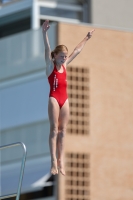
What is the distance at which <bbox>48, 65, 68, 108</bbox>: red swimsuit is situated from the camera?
14469mm

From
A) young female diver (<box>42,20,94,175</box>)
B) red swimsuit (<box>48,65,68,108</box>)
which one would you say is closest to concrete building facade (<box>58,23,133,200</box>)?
young female diver (<box>42,20,94,175</box>)

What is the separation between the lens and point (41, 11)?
3067 cm

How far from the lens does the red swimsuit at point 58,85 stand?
47.5 feet

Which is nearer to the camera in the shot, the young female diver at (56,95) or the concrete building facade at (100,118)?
the young female diver at (56,95)

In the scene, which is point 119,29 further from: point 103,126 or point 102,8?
point 103,126

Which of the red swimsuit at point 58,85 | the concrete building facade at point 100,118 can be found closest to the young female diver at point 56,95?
the red swimsuit at point 58,85

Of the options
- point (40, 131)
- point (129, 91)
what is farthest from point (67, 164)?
point (129, 91)

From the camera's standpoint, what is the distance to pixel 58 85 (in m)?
14.5

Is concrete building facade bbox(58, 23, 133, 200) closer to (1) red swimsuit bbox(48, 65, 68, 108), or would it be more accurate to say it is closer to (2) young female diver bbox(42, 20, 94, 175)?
(2) young female diver bbox(42, 20, 94, 175)

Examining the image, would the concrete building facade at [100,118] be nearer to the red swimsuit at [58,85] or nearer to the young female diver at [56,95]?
the young female diver at [56,95]

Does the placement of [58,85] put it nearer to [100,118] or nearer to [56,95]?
[56,95]

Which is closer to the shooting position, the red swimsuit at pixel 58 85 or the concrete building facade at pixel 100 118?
the red swimsuit at pixel 58 85

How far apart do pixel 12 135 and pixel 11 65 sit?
2344mm

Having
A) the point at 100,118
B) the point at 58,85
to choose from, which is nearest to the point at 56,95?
the point at 58,85
